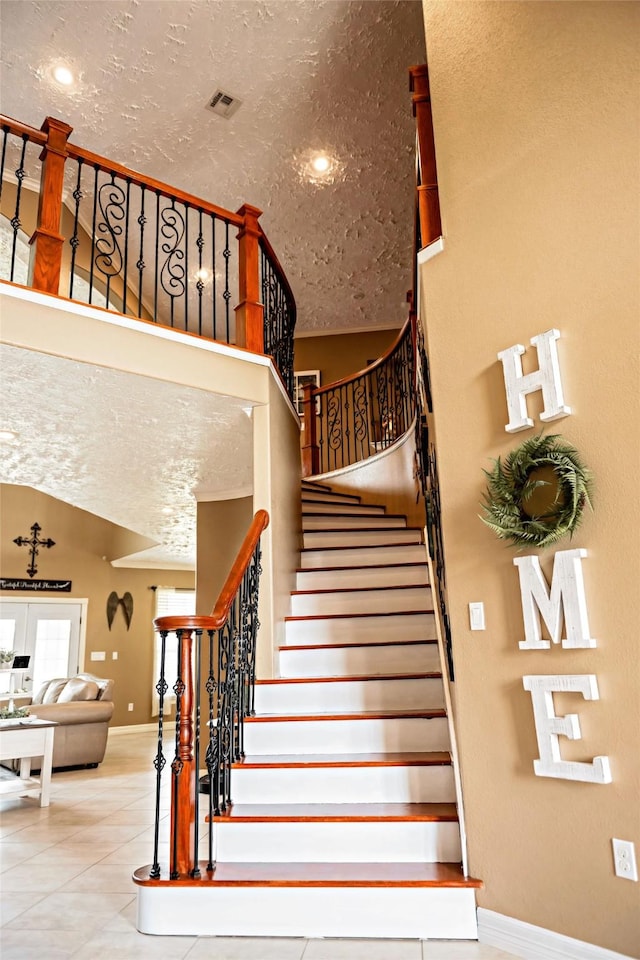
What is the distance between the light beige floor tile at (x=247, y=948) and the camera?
2.37 metres

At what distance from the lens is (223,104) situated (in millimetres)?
5566

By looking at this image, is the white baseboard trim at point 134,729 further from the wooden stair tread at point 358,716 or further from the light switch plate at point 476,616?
the light switch plate at point 476,616

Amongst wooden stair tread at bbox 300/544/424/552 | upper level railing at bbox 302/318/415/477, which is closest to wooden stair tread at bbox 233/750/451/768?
wooden stair tread at bbox 300/544/424/552

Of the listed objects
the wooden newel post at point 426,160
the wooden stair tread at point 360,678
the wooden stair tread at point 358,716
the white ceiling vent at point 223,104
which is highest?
the white ceiling vent at point 223,104

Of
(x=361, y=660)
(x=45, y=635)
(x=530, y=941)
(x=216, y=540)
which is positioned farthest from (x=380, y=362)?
(x=45, y=635)

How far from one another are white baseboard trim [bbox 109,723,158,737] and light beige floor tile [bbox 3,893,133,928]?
784 cm

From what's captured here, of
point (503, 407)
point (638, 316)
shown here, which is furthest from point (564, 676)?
point (638, 316)

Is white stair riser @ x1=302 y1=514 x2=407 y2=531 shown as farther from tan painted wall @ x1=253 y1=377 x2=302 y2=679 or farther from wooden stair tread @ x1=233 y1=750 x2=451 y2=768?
wooden stair tread @ x1=233 y1=750 x2=451 y2=768

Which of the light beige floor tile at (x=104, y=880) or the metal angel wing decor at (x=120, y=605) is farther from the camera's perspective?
the metal angel wing decor at (x=120, y=605)

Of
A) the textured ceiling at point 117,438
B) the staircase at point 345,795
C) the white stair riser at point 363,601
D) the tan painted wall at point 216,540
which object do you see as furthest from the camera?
the tan painted wall at point 216,540

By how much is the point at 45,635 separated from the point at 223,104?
8.41 meters

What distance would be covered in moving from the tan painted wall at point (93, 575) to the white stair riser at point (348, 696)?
7.94 metres

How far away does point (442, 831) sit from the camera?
275cm

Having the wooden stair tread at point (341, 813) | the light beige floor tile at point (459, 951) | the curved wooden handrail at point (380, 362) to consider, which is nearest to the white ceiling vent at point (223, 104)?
the curved wooden handrail at point (380, 362)
